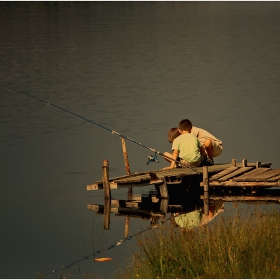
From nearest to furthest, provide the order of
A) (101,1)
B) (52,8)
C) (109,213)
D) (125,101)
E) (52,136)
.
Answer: (109,213) → (52,136) → (125,101) → (52,8) → (101,1)

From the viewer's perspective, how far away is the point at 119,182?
14758 millimetres

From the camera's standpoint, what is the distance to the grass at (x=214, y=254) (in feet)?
31.0

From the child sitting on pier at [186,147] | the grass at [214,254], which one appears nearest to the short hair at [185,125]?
the child sitting on pier at [186,147]

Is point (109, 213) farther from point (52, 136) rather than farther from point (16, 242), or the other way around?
point (52, 136)

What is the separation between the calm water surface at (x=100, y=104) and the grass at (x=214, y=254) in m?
0.99

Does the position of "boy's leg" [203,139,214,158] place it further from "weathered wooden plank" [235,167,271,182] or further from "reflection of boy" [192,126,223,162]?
"weathered wooden plank" [235,167,271,182]

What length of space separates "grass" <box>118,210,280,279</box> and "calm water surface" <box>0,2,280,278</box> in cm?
99

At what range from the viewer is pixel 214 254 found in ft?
32.1

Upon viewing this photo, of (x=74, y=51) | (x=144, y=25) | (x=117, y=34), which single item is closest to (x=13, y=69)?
(x=74, y=51)

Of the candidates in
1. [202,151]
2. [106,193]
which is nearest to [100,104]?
[202,151]

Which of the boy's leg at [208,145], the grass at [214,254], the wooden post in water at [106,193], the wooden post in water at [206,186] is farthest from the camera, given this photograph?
the boy's leg at [208,145]

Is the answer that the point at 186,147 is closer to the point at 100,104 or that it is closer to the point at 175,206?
the point at 175,206

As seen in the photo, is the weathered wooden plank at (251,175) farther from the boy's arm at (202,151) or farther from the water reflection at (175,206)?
the boy's arm at (202,151)

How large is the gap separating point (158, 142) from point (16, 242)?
8.45 meters
